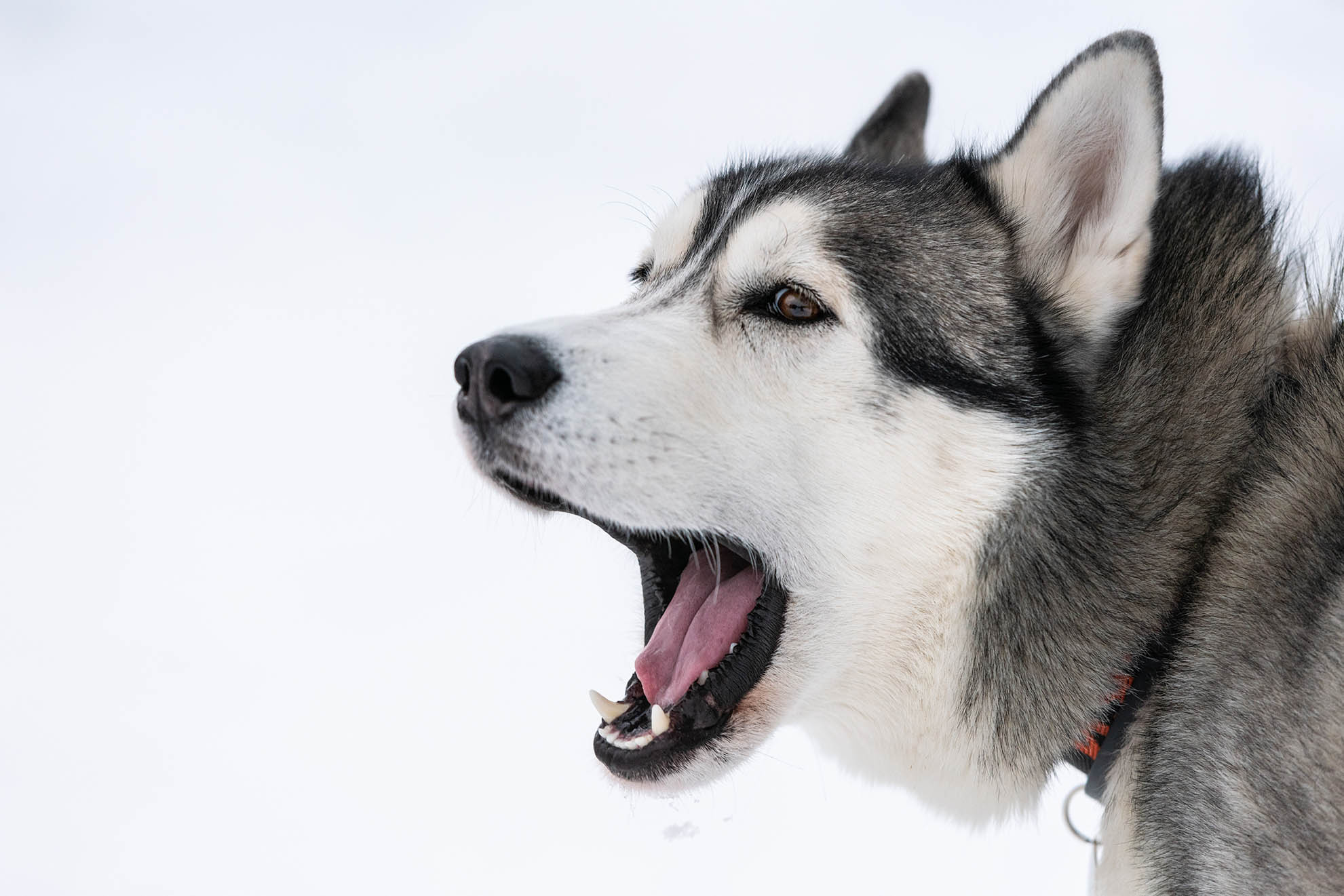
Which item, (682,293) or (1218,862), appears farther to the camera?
(682,293)

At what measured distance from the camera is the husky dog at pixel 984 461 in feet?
7.75

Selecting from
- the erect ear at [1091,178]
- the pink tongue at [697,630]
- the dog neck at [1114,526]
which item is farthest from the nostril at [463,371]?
the erect ear at [1091,178]

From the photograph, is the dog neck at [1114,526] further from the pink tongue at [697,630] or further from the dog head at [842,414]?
the pink tongue at [697,630]

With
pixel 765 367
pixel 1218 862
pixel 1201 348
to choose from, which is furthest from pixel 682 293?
pixel 1218 862

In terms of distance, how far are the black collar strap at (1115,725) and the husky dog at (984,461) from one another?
0.01m

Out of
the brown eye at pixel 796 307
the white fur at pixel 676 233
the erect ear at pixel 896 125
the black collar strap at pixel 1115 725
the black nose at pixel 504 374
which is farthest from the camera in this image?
the erect ear at pixel 896 125

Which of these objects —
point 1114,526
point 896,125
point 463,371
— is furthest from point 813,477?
point 896,125

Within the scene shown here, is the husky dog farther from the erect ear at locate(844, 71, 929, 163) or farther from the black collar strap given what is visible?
the erect ear at locate(844, 71, 929, 163)

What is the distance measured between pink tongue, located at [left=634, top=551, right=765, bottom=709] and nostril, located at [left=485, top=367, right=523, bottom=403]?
2.11 feet

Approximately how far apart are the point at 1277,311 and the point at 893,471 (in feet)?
3.31

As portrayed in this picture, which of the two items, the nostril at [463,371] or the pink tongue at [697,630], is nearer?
the nostril at [463,371]

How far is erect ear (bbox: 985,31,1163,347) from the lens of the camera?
2393mm

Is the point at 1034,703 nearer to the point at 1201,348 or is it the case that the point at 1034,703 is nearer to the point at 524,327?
the point at 1201,348

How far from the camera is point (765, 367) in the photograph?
8.35 feet
